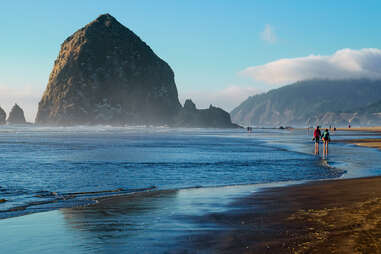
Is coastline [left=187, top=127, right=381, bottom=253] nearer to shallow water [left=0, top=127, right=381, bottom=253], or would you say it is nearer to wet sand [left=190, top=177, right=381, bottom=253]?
wet sand [left=190, top=177, right=381, bottom=253]

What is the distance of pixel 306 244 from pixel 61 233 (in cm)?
484

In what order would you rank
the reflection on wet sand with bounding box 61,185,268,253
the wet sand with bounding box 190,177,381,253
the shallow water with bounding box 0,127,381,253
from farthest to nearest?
the shallow water with bounding box 0,127,381,253 → the reflection on wet sand with bounding box 61,185,268,253 → the wet sand with bounding box 190,177,381,253

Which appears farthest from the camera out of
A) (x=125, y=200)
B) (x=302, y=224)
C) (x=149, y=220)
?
(x=125, y=200)

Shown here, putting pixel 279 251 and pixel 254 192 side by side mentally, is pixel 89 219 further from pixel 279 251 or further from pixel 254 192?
pixel 254 192

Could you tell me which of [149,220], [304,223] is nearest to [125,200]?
[149,220]

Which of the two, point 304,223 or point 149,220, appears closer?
point 304,223

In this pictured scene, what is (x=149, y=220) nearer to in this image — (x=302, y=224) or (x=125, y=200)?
(x=125, y=200)

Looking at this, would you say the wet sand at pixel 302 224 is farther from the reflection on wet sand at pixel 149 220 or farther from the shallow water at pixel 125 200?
the shallow water at pixel 125 200

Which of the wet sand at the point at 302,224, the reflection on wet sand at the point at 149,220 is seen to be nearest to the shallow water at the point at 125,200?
the reflection on wet sand at the point at 149,220

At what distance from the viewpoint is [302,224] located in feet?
26.1

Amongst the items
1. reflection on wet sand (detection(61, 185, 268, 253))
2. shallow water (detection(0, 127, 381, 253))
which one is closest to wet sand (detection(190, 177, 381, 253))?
reflection on wet sand (detection(61, 185, 268, 253))

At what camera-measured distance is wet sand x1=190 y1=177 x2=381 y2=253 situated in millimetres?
6296

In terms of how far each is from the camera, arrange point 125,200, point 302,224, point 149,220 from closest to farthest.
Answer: point 302,224 → point 149,220 → point 125,200

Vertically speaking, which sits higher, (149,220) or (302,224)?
(302,224)
